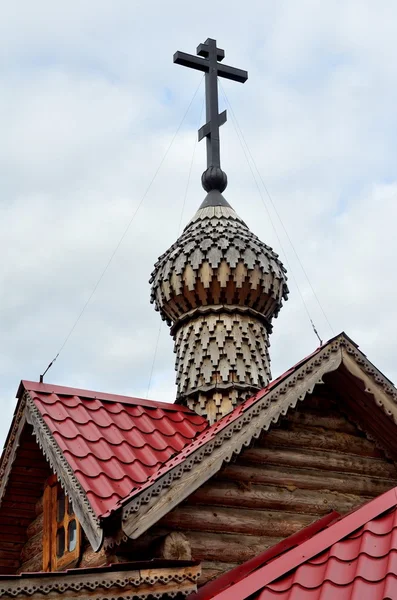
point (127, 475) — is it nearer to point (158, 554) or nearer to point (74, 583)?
point (158, 554)

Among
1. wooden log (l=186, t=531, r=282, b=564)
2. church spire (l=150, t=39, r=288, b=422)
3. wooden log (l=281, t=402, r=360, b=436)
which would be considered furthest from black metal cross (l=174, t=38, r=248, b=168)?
wooden log (l=186, t=531, r=282, b=564)

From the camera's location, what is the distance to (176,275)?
12914 millimetres

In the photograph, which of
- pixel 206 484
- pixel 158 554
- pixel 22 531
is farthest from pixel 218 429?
pixel 22 531

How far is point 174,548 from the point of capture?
865 centimetres

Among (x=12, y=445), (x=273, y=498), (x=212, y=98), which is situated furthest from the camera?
(x=212, y=98)

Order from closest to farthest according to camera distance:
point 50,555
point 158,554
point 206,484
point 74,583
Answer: point 74,583 → point 158,554 → point 206,484 → point 50,555

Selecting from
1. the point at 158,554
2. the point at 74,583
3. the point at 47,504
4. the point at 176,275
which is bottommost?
the point at 74,583

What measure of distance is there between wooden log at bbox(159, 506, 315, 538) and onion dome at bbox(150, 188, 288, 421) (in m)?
2.75

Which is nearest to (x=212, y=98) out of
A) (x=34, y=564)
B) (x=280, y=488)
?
(x=280, y=488)

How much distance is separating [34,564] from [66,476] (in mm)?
2532

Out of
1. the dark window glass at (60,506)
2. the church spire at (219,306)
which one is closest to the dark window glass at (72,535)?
the dark window glass at (60,506)

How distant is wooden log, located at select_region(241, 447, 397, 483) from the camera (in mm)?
9797

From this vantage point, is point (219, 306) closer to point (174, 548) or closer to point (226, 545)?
point (226, 545)

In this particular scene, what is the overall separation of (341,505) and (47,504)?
3.30 metres
